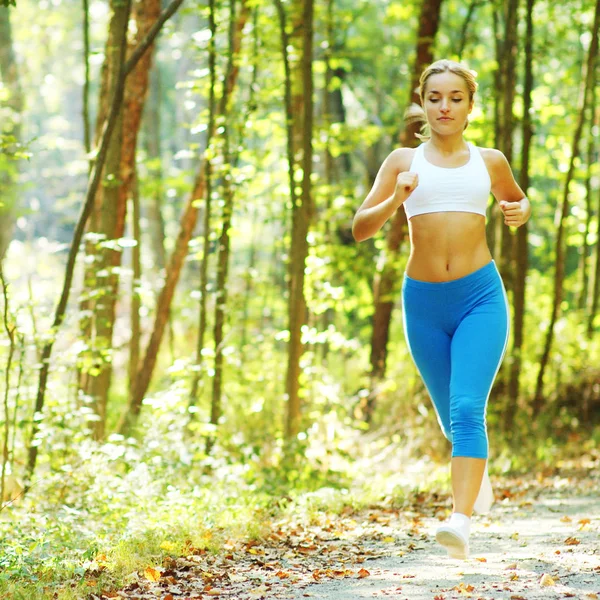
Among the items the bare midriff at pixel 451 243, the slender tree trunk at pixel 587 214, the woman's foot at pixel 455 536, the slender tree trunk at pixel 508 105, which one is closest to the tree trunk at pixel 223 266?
the slender tree trunk at pixel 508 105

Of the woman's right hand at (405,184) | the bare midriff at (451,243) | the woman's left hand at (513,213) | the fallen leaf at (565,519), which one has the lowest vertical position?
Result: the fallen leaf at (565,519)

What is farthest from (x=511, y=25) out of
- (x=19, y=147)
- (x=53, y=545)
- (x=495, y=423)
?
(x=53, y=545)

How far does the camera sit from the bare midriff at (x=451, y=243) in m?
4.32

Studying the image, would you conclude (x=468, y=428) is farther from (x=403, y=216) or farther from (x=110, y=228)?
(x=403, y=216)

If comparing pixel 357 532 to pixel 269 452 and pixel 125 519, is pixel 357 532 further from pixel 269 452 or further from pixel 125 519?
pixel 269 452

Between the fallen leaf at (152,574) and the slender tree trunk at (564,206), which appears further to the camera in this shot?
the slender tree trunk at (564,206)

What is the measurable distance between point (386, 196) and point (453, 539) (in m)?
1.67

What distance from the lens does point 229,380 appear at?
33.6 feet

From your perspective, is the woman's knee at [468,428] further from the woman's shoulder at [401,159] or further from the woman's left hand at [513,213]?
the woman's shoulder at [401,159]

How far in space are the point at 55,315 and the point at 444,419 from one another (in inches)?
128

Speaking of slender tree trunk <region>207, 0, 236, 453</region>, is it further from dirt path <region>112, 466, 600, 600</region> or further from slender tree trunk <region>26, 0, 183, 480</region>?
dirt path <region>112, 466, 600, 600</region>

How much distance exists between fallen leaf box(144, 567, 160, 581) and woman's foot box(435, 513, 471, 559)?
1351mm

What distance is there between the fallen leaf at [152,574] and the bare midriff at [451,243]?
192 centimetres

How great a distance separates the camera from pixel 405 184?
4047 millimetres
